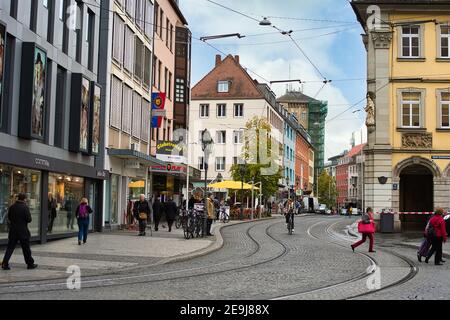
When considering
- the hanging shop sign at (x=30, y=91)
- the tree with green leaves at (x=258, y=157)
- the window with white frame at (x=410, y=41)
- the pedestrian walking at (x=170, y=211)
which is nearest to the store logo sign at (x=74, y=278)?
the hanging shop sign at (x=30, y=91)

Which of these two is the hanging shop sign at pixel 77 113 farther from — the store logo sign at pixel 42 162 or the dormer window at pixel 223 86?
the dormer window at pixel 223 86

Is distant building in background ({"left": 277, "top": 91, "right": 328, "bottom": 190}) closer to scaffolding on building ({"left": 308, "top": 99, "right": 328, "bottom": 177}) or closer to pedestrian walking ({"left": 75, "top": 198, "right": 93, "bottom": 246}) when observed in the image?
scaffolding on building ({"left": 308, "top": 99, "right": 328, "bottom": 177})

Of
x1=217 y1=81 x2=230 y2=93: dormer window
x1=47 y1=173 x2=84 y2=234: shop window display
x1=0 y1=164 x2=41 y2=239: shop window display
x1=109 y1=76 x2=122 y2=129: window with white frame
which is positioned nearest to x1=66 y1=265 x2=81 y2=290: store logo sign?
x1=0 y1=164 x2=41 y2=239: shop window display

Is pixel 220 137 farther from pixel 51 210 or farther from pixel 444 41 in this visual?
pixel 51 210

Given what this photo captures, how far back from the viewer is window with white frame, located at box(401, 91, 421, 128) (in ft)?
123

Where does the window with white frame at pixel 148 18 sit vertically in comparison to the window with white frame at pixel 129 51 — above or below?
above

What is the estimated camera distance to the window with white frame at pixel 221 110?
83.4m

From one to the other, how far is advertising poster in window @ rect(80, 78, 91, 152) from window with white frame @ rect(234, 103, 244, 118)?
56.2 m

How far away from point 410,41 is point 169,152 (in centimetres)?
1528

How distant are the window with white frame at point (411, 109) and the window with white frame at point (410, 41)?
225 cm

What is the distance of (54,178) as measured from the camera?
24.3 meters
